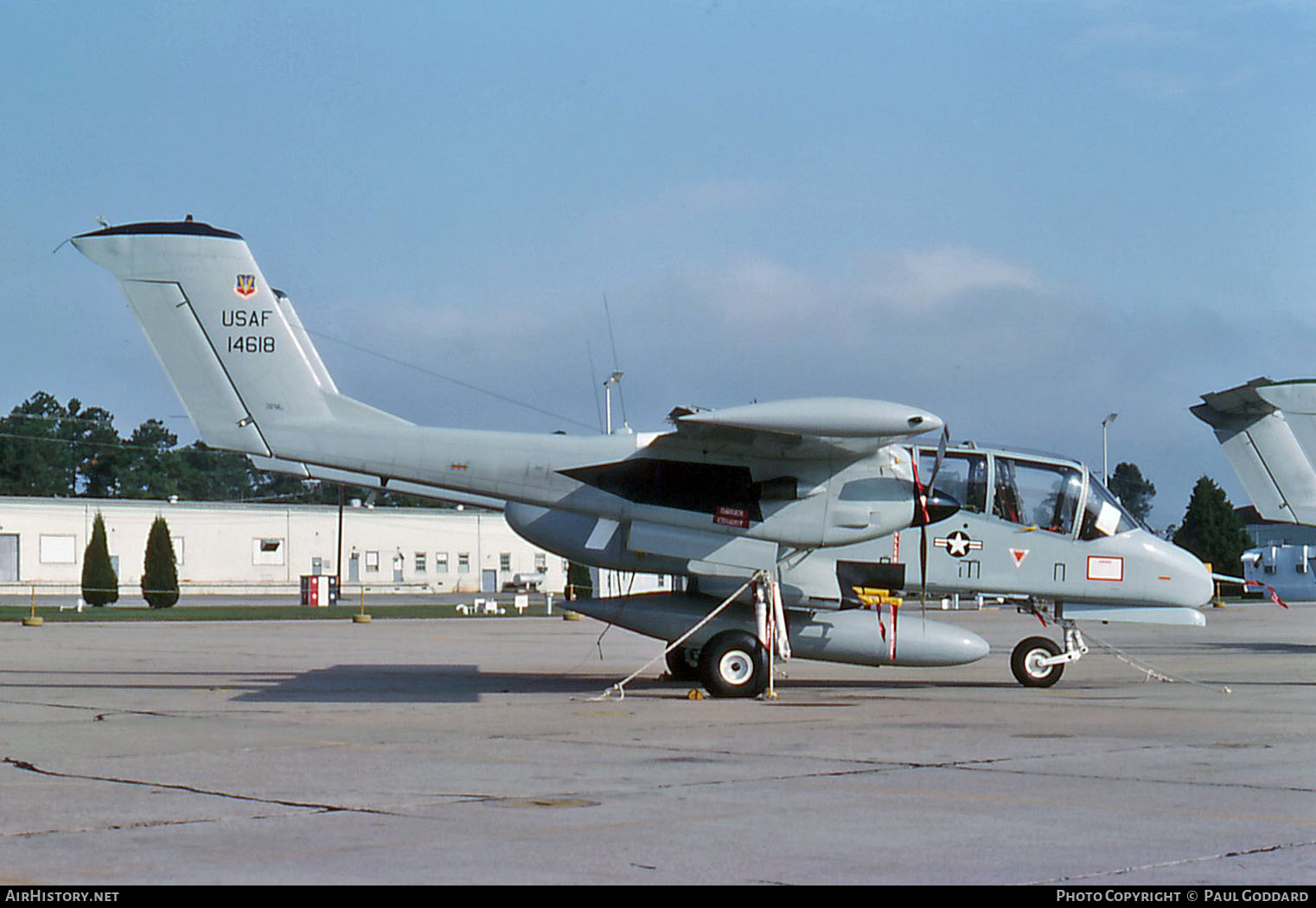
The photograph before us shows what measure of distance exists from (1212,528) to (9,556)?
60.7m

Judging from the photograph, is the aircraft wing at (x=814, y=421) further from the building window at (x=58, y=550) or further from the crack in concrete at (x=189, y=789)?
the building window at (x=58, y=550)

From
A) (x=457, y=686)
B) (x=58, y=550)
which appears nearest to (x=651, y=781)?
(x=457, y=686)

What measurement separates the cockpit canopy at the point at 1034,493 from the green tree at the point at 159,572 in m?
44.4

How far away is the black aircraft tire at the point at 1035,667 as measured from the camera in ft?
57.4

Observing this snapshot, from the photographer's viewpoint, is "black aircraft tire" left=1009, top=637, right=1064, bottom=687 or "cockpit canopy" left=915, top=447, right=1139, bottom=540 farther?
"black aircraft tire" left=1009, top=637, right=1064, bottom=687

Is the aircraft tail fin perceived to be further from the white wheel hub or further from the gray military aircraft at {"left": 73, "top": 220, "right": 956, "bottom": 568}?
the white wheel hub

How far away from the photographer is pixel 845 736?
12.1 m

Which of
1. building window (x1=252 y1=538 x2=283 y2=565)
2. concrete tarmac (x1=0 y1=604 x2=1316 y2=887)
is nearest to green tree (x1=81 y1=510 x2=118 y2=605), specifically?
building window (x1=252 y1=538 x2=283 y2=565)

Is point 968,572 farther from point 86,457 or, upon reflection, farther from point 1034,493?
point 86,457

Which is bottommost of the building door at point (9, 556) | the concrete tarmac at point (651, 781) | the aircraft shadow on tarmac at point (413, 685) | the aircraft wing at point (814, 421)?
the aircraft shadow on tarmac at point (413, 685)

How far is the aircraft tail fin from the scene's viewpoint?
15875mm

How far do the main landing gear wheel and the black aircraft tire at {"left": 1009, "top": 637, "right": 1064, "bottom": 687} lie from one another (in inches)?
147

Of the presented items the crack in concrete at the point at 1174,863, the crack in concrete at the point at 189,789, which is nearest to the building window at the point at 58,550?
the crack in concrete at the point at 189,789

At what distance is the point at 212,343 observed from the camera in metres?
15.9
